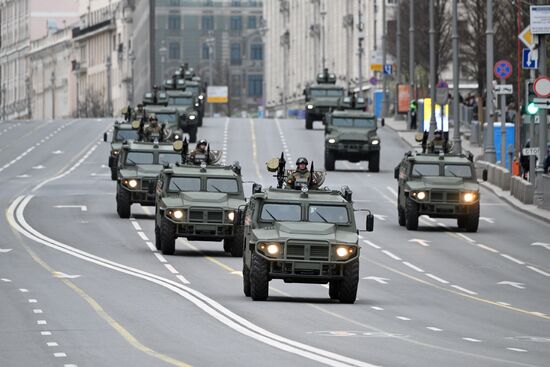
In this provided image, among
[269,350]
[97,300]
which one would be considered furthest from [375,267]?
[269,350]

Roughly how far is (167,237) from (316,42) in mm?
123575

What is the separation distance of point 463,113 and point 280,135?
10.3 meters

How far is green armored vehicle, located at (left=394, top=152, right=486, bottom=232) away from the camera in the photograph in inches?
1869

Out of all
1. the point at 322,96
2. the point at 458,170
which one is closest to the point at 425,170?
the point at 458,170

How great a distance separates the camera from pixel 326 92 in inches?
3649

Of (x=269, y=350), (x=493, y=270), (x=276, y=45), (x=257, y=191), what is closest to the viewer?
(x=269, y=350)

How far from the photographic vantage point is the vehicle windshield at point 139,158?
1988 inches

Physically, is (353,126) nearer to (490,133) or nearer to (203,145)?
(490,133)

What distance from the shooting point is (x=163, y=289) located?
3180 cm

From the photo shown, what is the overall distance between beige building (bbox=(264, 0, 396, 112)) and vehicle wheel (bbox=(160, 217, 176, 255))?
78.4 meters

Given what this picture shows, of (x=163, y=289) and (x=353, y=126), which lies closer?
(x=163, y=289)

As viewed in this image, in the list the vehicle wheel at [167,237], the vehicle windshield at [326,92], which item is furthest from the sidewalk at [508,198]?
the vehicle wheel at [167,237]

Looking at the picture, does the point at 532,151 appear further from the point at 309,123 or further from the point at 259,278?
the point at 309,123

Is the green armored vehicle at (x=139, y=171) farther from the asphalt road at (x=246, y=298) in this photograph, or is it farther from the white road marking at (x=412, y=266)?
the white road marking at (x=412, y=266)
